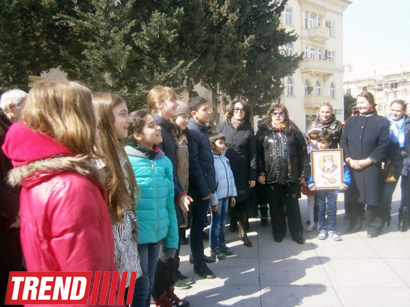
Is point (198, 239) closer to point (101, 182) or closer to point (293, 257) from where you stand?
point (293, 257)

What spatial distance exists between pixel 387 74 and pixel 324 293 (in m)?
75.7

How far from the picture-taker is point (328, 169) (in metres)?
4.66

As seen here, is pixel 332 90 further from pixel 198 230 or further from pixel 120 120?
pixel 120 120

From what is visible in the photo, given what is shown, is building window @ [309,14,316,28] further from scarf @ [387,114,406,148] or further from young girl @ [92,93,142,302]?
young girl @ [92,93,142,302]

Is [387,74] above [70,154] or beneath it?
above

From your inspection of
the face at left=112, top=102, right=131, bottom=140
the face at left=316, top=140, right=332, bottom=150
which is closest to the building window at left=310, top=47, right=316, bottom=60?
the face at left=316, top=140, right=332, bottom=150

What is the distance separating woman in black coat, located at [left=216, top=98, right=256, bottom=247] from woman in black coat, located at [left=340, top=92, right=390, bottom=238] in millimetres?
1629

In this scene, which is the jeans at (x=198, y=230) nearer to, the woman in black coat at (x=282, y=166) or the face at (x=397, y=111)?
the woman in black coat at (x=282, y=166)

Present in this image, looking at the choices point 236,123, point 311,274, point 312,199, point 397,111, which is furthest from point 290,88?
point 311,274

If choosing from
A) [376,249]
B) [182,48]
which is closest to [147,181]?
[376,249]

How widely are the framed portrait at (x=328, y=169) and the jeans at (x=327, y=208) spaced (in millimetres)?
132

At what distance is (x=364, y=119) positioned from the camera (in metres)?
4.66

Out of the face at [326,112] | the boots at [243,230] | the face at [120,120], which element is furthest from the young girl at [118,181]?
the face at [326,112]

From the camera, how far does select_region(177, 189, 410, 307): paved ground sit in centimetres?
288
